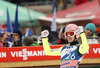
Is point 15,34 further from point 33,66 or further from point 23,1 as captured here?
point 23,1

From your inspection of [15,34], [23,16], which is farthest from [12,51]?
[23,16]

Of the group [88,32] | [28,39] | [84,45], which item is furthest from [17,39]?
[84,45]

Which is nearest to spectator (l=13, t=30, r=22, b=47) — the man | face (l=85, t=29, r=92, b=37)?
face (l=85, t=29, r=92, b=37)

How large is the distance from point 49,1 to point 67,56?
2024 centimetres

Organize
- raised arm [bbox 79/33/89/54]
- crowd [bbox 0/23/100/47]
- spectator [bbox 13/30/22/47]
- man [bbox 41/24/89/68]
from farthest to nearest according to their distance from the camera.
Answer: spectator [bbox 13/30/22/47] < crowd [bbox 0/23/100/47] < man [bbox 41/24/89/68] < raised arm [bbox 79/33/89/54]

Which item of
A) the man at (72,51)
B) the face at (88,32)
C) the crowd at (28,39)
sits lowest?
the man at (72,51)

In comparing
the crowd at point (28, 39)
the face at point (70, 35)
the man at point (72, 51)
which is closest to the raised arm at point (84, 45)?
the man at point (72, 51)

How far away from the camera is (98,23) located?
16.8 m

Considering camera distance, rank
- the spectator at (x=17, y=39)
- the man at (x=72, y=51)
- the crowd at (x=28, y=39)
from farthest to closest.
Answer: the spectator at (x=17, y=39)
the crowd at (x=28, y=39)
the man at (x=72, y=51)

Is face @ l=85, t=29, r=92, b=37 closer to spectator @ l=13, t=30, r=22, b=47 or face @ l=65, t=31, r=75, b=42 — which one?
spectator @ l=13, t=30, r=22, b=47

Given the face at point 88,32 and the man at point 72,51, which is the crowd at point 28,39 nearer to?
the face at point 88,32

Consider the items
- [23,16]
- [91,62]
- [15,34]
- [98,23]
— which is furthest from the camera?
[23,16]

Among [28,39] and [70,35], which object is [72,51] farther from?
[28,39]

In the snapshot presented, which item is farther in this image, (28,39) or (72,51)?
(28,39)
